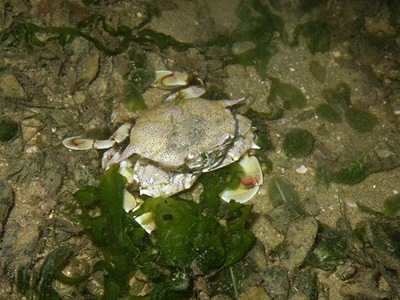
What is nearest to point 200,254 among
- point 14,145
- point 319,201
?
point 319,201

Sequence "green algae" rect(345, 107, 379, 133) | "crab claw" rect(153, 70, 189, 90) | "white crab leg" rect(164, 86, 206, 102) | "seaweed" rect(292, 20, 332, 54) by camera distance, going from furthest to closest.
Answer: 1. "seaweed" rect(292, 20, 332, 54)
2. "green algae" rect(345, 107, 379, 133)
3. "crab claw" rect(153, 70, 189, 90)
4. "white crab leg" rect(164, 86, 206, 102)

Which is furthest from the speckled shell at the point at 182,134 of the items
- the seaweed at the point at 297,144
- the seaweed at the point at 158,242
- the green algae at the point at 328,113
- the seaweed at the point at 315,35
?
the seaweed at the point at 315,35

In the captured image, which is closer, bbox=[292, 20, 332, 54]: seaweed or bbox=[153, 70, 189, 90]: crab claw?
bbox=[153, 70, 189, 90]: crab claw

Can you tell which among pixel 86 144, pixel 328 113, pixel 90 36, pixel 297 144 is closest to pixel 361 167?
pixel 297 144

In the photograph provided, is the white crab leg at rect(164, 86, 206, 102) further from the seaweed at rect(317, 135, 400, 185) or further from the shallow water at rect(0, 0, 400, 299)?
the seaweed at rect(317, 135, 400, 185)

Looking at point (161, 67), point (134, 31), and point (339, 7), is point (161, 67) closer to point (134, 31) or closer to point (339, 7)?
point (134, 31)

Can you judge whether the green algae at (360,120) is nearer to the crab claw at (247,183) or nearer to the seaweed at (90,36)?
the crab claw at (247,183)

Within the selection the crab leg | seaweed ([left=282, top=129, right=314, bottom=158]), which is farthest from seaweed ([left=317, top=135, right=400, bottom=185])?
the crab leg
